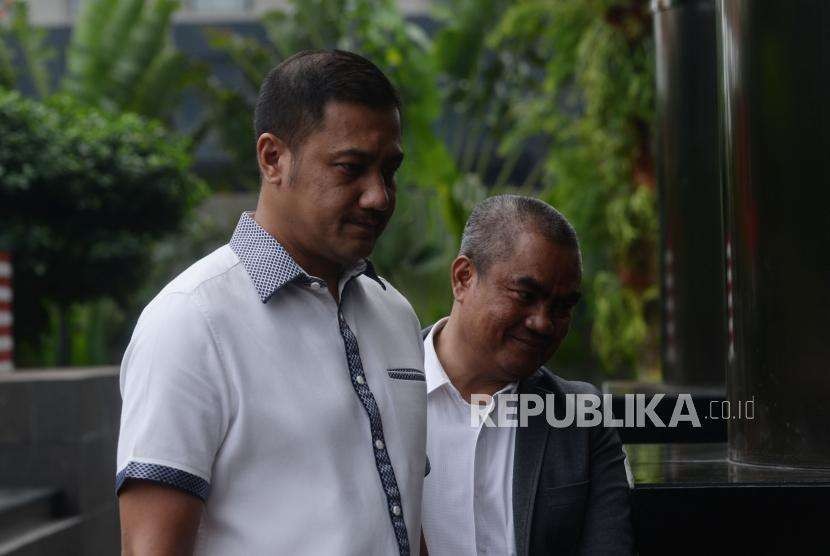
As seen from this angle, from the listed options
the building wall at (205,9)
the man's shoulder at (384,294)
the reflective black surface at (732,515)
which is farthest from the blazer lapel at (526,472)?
the building wall at (205,9)

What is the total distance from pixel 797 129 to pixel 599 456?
1013mm

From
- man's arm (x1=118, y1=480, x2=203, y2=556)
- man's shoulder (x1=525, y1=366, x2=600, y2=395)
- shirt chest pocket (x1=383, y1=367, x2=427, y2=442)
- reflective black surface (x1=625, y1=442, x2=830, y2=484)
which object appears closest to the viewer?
man's arm (x1=118, y1=480, x2=203, y2=556)

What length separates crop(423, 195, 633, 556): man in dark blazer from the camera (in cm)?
306

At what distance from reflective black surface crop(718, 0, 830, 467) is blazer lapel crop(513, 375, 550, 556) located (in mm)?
704

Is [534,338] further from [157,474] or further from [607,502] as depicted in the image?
[157,474]

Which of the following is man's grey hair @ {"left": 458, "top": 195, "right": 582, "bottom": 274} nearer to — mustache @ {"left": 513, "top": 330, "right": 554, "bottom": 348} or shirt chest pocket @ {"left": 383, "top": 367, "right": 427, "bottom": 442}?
mustache @ {"left": 513, "top": 330, "right": 554, "bottom": 348}

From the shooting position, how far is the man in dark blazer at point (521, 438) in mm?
3059

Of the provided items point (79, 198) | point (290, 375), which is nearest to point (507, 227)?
point (290, 375)

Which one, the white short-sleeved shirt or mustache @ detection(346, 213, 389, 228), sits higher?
mustache @ detection(346, 213, 389, 228)

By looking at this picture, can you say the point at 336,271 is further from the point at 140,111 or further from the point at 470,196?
the point at 140,111

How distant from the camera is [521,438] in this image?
10.3 feet

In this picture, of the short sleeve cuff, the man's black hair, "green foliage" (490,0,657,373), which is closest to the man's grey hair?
the man's black hair

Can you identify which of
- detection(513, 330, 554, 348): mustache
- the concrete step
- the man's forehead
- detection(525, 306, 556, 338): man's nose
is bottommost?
the concrete step

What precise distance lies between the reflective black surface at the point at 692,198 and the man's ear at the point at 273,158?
4537mm
